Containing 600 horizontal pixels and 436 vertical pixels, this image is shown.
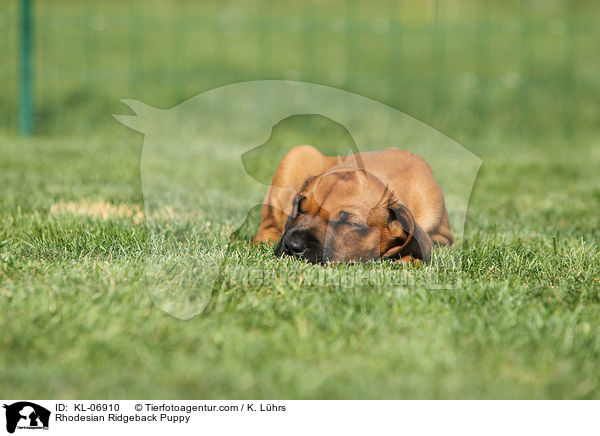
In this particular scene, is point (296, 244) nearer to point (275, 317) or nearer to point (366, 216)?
point (366, 216)

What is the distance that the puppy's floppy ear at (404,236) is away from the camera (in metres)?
3.83

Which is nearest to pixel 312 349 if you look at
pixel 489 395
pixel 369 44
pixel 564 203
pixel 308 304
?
pixel 308 304

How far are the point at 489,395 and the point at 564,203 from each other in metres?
4.01

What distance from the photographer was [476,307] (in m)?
3.21

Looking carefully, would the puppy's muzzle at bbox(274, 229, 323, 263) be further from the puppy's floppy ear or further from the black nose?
the puppy's floppy ear

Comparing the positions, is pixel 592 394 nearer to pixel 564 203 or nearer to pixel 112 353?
pixel 112 353

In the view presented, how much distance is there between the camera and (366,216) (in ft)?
12.5

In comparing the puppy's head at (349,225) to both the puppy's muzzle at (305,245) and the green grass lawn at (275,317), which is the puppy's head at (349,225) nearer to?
the puppy's muzzle at (305,245)

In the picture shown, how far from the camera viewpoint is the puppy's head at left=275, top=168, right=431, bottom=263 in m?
3.77

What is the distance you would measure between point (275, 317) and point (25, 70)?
738cm
